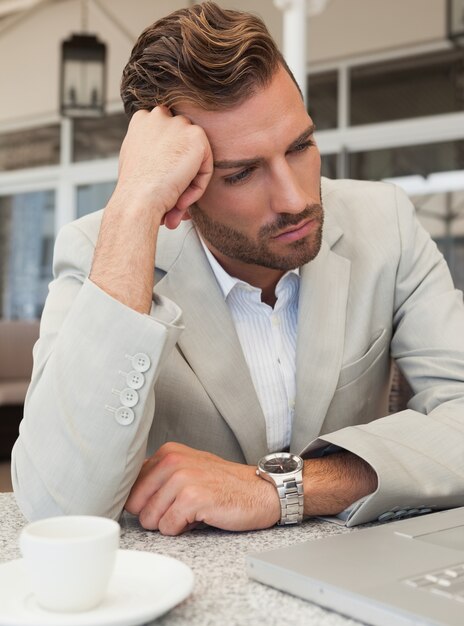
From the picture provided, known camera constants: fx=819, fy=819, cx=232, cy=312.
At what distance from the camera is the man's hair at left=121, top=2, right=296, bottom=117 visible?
1.36 m

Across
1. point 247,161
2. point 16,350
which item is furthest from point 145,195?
point 16,350

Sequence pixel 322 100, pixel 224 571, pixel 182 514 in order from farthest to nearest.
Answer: pixel 322 100
pixel 182 514
pixel 224 571

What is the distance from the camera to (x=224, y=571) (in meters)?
0.80

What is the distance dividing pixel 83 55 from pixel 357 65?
8.12 feet

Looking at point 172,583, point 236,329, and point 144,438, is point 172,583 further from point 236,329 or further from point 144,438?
point 236,329

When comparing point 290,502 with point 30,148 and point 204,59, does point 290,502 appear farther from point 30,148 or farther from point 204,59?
point 30,148

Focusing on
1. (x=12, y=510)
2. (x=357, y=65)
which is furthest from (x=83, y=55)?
(x=12, y=510)

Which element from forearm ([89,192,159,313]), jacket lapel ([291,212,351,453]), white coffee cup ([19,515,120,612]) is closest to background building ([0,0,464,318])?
jacket lapel ([291,212,351,453])

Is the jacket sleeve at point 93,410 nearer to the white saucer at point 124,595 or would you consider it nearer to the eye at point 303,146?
the white saucer at point 124,595

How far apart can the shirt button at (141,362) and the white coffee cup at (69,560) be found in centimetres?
40

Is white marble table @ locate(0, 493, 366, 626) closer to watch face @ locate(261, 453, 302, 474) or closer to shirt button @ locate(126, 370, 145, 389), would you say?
watch face @ locate(261, 453, 302, 474)

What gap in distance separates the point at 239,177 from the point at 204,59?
204 millimetres

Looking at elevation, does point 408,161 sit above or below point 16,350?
above

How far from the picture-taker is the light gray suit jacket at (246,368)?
3.40 ft
